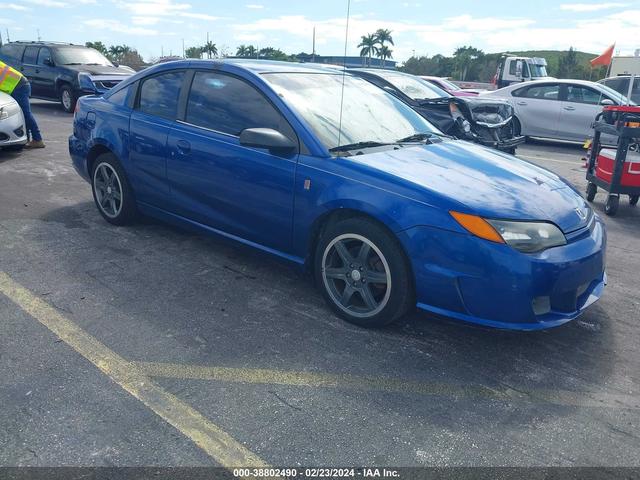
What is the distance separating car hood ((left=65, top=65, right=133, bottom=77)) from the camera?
43.6 ft

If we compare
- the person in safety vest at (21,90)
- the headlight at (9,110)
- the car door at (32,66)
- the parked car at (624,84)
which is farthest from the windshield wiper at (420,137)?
the car door at (32,66)

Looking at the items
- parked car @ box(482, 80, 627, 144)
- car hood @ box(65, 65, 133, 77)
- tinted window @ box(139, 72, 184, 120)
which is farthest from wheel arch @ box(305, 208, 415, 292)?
car hood @ box(65, 65, 133, 77)

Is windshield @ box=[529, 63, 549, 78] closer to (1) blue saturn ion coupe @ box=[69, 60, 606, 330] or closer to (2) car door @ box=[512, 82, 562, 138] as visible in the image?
(2) car door @ box=[512, 82, 562, 138]

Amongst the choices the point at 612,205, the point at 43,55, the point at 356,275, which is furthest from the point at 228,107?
the point at 43,55

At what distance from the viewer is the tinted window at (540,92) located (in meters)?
11.9

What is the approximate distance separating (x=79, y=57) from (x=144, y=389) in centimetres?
1374

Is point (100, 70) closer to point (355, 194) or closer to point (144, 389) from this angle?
point (355, 194)

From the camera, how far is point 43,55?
1397 centimetres

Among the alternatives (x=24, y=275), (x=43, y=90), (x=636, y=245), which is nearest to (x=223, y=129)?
(x=24, y=275)

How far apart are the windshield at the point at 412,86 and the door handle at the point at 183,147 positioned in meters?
5.71

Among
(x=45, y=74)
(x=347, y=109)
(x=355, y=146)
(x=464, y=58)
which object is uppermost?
(x=464, y=58)

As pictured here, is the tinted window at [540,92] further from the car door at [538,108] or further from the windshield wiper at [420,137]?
the windshield wiper at [420,137]

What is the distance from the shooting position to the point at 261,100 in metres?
3.80

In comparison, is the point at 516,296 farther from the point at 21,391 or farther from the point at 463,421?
the point at 21,391
